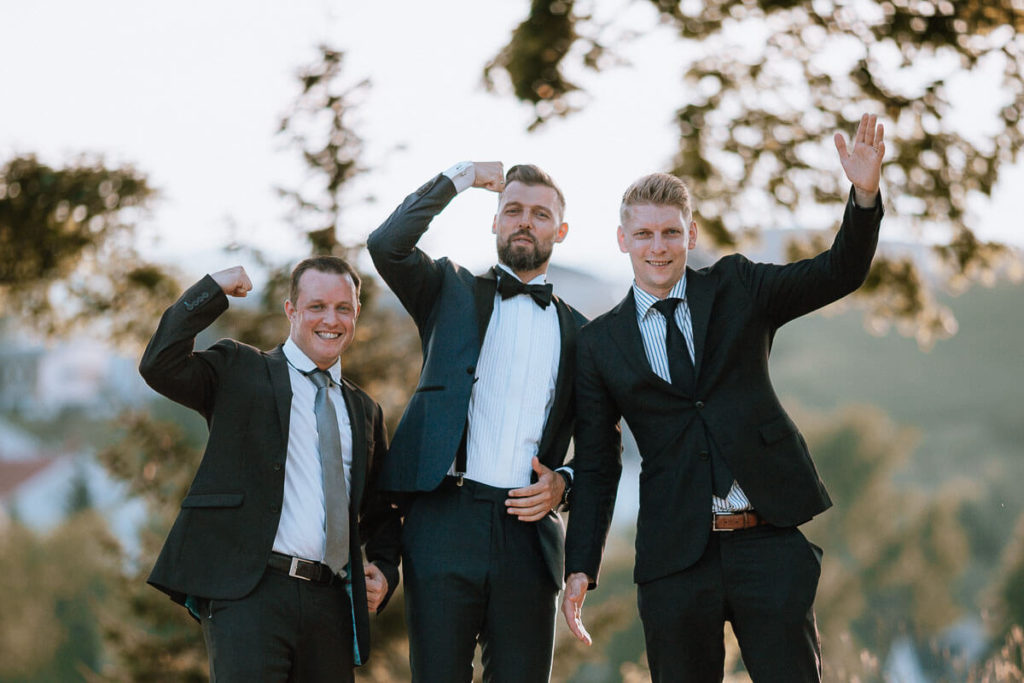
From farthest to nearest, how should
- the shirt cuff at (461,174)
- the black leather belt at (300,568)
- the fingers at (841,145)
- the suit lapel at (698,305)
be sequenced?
the shirt cuff at (461,174) → the black leather belt at (300,568) → the suit lapel at (698,305) → the fingers at (841,145)

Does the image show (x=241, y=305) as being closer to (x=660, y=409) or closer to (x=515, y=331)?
(x=515, y=331)

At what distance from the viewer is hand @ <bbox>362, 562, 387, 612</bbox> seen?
427 centimetres

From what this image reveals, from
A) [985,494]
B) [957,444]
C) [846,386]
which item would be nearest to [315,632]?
[985,494]

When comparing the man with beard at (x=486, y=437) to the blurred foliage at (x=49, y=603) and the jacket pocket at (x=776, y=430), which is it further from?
the blurred foliage at (x=49, y=603)

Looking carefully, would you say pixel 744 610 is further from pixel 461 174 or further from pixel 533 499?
pixel 461 174

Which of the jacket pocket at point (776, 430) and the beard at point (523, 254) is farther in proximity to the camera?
the beard at point (523, 254)

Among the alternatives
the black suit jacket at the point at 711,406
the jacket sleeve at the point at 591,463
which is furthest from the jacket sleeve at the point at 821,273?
the jacket sleeve at the point at 591,463

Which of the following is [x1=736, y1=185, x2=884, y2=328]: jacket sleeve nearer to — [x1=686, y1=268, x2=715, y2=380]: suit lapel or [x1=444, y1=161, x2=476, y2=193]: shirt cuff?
[x1=686, y1=268, x2=715, y2=380]: suit lapel

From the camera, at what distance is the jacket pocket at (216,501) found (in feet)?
12.9

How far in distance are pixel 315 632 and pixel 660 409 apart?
142 centimetres

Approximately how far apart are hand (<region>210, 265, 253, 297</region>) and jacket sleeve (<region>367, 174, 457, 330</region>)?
476 mm

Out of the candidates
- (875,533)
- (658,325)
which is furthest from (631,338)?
(875,533)

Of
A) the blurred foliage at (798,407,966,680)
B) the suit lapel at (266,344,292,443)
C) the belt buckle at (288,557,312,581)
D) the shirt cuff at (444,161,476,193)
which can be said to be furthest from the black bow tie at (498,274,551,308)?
the blurred foliage at (798,407,966,680)

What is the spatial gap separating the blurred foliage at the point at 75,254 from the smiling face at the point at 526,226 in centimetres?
562
